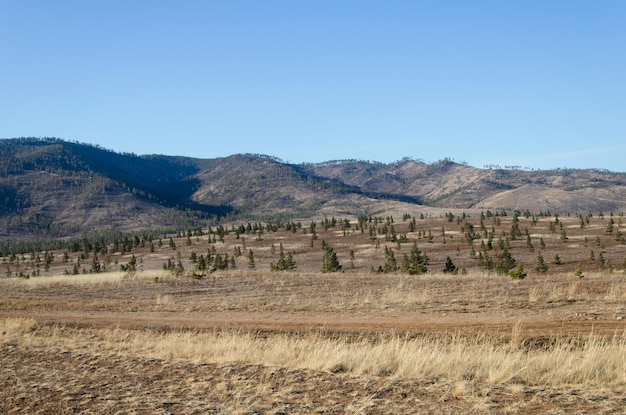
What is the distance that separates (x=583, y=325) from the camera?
12383 millimetres

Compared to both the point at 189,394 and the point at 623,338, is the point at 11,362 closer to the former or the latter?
the point at 189,394

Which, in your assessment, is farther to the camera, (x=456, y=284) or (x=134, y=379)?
(x=456, y=284)

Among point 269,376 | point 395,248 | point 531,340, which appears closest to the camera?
point 269,376

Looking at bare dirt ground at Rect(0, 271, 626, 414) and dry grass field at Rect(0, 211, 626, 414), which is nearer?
bare dirt ground at Rect(0, 271, 626, 414)

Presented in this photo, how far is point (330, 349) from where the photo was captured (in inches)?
385

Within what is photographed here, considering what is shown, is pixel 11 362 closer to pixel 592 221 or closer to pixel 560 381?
pixel 560 381

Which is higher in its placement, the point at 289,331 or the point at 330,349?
the point at 330,349

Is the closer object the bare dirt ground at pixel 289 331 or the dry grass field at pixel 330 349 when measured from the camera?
the bare dirt ground at pixel 289 331

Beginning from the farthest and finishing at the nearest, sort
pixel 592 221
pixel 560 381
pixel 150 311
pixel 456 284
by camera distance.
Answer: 1. pixel 592 221
2. pixel 456 284
3. pixel 150 311
4. pixel 560 381

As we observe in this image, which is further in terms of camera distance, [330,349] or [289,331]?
[289,331]

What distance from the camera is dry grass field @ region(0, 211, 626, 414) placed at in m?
7.14

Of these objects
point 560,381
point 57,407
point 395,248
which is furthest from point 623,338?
point 395,248

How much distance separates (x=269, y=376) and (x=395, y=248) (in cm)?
7110

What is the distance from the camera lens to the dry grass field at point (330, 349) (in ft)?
23.4
